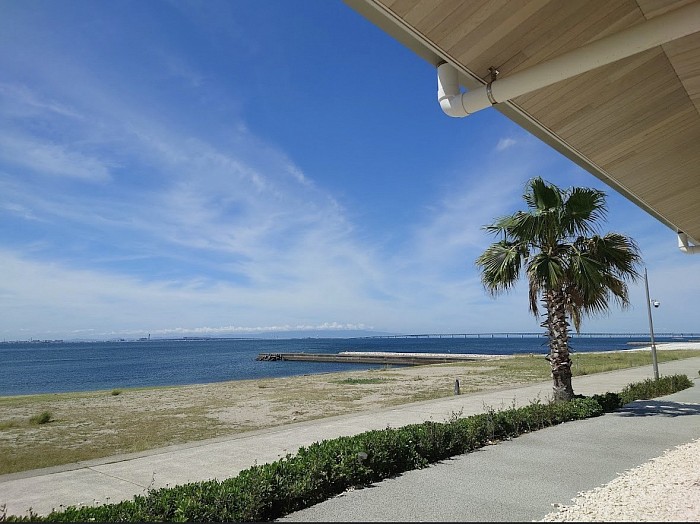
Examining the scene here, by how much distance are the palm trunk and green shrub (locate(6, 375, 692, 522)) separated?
271cm

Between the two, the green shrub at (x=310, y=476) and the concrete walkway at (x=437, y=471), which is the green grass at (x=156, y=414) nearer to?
the concrete walkway at (x=437, y=471)

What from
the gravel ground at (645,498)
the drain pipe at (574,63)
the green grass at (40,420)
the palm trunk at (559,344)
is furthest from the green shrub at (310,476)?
the green grass at (40,420)

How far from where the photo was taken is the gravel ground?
4312mm

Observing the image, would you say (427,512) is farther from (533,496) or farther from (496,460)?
(496,460)

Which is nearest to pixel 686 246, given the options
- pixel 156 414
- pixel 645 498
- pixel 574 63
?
pixel 645 498

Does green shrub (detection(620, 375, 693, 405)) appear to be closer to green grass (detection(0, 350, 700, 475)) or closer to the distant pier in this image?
green grass (detection(0, 350, 700, 475))

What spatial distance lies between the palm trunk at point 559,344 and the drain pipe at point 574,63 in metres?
8.92

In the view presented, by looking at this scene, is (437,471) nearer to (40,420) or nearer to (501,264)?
(501,264)

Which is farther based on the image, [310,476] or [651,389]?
[651,389]

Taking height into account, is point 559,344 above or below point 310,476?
above

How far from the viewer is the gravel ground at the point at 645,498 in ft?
14.1

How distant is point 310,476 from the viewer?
5.40m

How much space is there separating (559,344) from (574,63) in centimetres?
943

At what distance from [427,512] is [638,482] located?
2.73 meters
